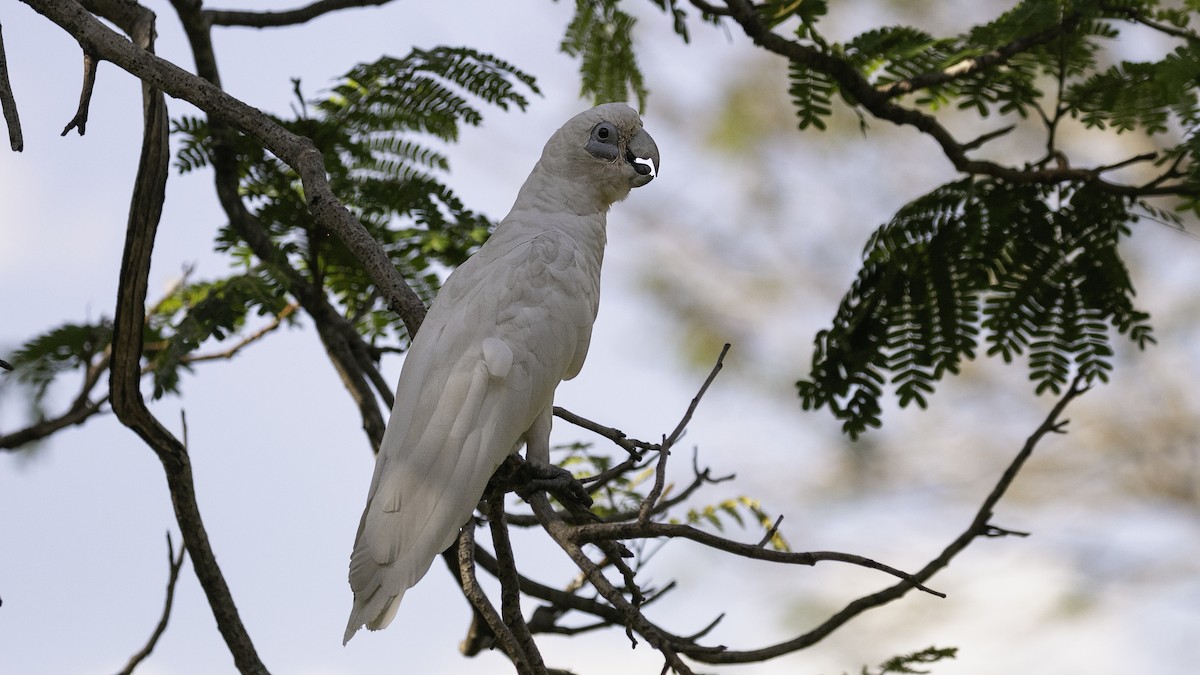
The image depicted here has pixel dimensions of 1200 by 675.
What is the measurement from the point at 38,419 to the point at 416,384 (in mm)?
1681

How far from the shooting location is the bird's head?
112 inches

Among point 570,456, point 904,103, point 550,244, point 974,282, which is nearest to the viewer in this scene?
point 550,244

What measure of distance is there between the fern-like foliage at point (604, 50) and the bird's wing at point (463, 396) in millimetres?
889

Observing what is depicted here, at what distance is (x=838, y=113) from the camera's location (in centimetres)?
747

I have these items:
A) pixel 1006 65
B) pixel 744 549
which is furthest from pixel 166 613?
pixel 1006 65

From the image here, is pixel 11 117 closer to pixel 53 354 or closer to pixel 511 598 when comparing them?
pixel 511 598

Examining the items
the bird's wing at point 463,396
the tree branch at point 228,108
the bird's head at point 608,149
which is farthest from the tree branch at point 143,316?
the bird's head at point 608,149

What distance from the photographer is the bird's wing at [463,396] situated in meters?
2.24

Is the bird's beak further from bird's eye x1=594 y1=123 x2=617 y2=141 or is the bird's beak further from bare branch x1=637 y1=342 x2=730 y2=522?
bare branch x1=637 y1=342 x2=730 y2=522

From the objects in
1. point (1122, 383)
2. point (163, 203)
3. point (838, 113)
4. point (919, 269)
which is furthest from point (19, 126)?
point (1122, 383)

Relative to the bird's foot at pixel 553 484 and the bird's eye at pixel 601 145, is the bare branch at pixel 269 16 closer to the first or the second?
the bird's eye at pixel 601 145

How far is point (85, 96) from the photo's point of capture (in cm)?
211

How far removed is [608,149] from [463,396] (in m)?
0.84

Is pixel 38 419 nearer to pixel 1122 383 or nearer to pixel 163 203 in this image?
pixel 163 203
